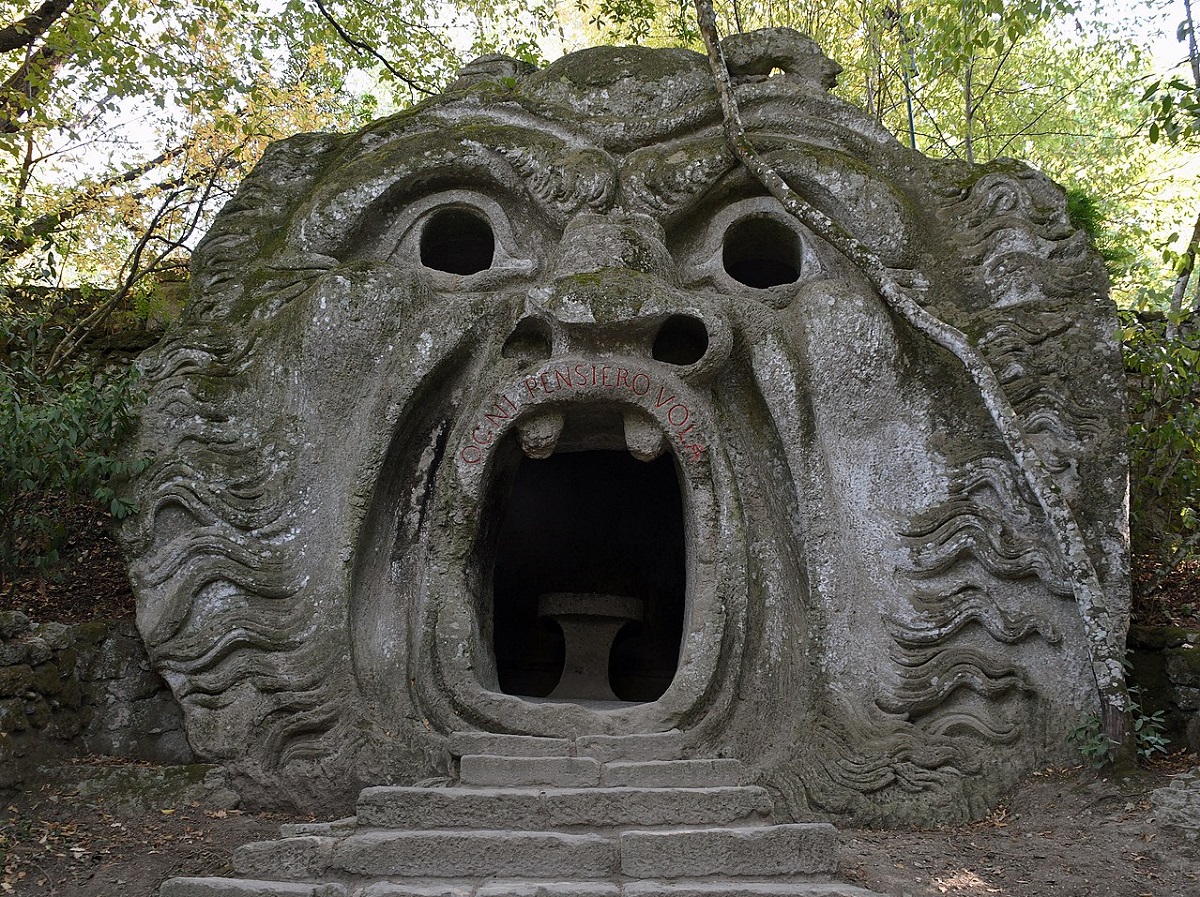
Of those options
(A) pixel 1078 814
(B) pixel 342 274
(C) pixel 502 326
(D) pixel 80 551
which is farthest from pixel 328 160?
(A) pixel 1078 814

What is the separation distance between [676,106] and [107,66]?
465 cm

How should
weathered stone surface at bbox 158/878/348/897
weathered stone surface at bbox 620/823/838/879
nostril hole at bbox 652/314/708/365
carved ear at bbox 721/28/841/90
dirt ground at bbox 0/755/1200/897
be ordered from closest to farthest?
weathered stone surface at bbox 158/878/348/897
weathered stone surface at bbox 620/823/838/879
dirt ground at bbox 0/755/1200/897
nostril hole at bbox 652/314/708/365
carved ear at bbox 721/28/841/90

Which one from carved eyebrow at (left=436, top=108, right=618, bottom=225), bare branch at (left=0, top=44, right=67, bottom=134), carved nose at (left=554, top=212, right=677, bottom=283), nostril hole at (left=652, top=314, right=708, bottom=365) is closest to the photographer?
carved nose at (left=554, top=212, right=677, bottom=283)

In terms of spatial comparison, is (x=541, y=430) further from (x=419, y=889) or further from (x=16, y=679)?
(x=16, y=679)

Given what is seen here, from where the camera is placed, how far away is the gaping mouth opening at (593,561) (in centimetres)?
825

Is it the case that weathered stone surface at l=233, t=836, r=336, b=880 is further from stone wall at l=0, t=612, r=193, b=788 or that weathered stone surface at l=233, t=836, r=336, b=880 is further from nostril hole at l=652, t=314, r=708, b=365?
nostril hole at l=652, t=314, r=708, b=365

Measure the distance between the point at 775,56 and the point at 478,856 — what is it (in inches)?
221

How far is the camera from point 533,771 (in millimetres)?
4531

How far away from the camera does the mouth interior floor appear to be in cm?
831

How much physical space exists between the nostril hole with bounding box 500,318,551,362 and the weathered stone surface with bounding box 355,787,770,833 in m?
2.74

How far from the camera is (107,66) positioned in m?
8.02

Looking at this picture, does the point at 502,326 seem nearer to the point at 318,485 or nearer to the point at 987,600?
the point at 318,485

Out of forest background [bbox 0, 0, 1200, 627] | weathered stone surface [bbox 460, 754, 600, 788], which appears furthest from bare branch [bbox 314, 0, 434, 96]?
weathered stone surface [bbox 460, 754, 600, 788]

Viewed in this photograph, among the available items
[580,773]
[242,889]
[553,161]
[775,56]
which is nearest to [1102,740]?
[580,773]
